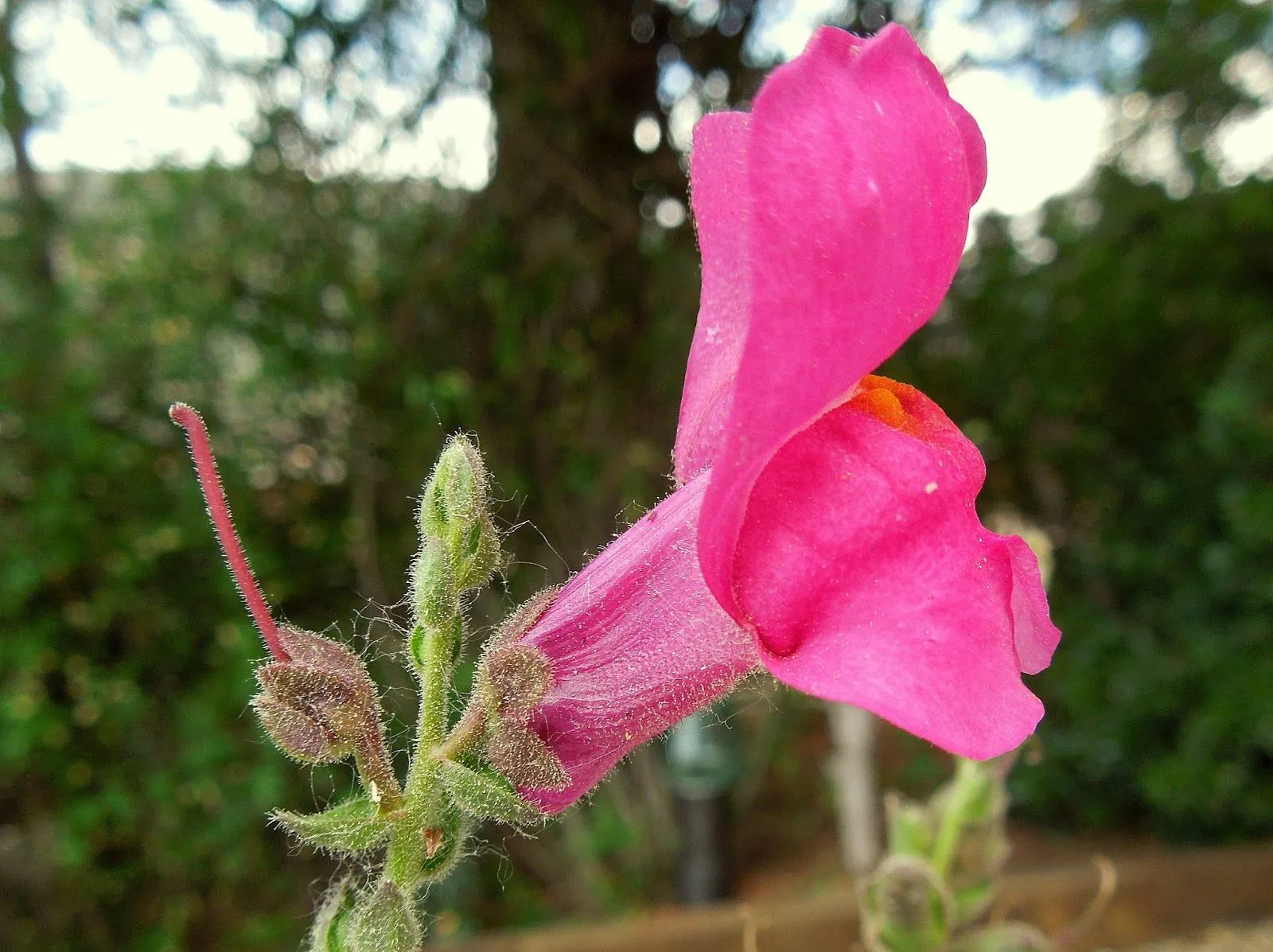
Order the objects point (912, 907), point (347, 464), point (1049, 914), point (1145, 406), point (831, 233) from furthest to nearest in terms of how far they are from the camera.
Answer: point (1145, 406), point (347, 464), point (1049, 914), point (912, 907), point (831, 233)

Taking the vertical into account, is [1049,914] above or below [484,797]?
below

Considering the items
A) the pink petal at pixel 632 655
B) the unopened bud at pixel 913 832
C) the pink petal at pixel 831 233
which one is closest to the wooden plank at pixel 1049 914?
the unopened bud at pixel 913 832

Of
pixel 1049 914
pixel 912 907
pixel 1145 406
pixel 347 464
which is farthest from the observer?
pixel 1145 406

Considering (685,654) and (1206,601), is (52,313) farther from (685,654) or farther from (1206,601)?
(1206,601)

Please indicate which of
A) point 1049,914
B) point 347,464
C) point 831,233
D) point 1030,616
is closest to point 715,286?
point 831,233

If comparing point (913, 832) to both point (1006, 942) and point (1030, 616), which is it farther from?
point (1030, 616)

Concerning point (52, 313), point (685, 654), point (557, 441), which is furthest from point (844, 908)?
point (52, 313)

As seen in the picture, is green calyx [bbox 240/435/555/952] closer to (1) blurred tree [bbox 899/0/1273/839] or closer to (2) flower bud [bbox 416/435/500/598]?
(2) flower bud [bbox 416/435/500/598]
